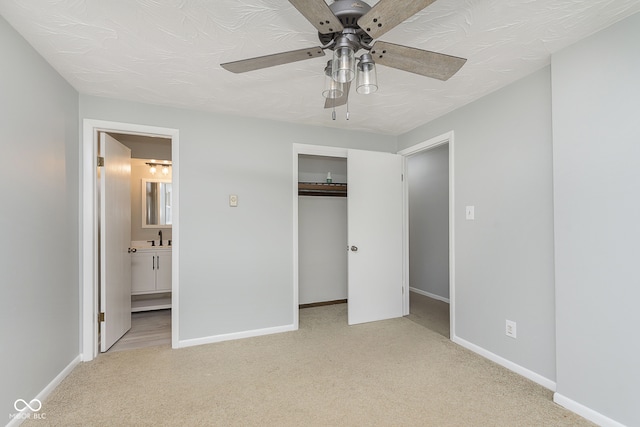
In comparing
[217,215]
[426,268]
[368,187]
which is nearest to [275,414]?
[217,215]

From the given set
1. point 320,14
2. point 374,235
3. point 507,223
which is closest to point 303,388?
point 374,235

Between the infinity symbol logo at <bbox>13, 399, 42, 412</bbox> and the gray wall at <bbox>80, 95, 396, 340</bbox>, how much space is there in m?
1.07

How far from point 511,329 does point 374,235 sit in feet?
5.29

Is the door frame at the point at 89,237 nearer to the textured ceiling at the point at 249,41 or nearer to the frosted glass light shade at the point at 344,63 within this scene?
the textured ceiling at the point at 249,41

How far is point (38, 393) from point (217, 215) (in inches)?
69.8

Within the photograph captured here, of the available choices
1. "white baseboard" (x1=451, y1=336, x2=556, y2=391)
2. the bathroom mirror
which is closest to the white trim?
"white baseboard" (x1=451, y1=336, x2=556, y2=391)

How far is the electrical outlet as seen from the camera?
2348mm

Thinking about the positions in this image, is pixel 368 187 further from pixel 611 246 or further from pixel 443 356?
pixel 611 246

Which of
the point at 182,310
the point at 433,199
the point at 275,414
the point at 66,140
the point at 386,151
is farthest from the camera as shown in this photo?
the point at 433,199

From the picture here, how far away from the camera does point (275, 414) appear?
1851 mm

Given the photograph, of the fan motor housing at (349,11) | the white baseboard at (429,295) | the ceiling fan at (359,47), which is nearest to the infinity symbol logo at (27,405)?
the ceiling fan at (359,47)

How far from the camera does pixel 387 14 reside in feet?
3.75

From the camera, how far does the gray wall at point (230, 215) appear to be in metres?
2.88

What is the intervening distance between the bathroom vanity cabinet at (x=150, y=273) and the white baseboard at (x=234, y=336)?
4.47 ft
